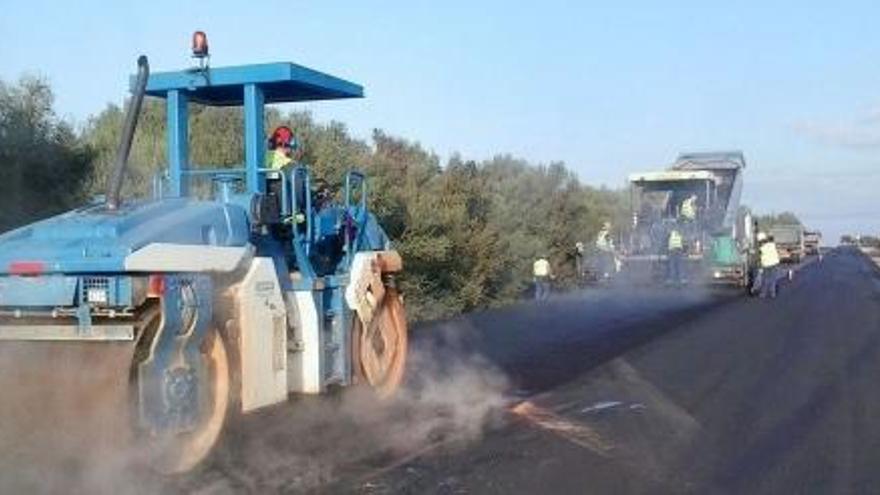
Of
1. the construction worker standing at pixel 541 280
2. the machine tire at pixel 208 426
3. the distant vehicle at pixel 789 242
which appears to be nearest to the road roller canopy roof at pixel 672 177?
the construction worker standing at pixel 541 280

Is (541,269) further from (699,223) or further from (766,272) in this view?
(766,272)

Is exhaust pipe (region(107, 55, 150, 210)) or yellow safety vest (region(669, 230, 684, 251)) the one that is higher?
exhaust pipe (region(107, 55, 150, 210))

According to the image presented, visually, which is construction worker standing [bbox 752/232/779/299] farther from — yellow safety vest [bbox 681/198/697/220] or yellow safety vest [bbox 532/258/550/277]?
yellow safety vest [bbox 532/258/550/277]

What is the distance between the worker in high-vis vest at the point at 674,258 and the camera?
2930cm

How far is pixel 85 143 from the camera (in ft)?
56.7

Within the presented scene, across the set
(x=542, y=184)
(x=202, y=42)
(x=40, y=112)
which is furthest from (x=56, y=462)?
(x=542, y=184)

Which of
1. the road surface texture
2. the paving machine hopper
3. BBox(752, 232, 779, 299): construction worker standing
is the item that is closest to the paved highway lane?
the road surface texture

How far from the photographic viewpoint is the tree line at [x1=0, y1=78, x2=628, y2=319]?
16.0m

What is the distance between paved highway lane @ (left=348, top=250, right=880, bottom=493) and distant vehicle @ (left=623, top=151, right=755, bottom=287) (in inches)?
488

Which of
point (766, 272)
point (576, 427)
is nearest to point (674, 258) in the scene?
point (766, 272)

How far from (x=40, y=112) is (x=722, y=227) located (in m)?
18.7

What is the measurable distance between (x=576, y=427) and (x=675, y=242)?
20.4 metres

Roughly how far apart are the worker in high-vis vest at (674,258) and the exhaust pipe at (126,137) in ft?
76.4

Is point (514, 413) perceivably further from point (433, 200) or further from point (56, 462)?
point (433, 200)
